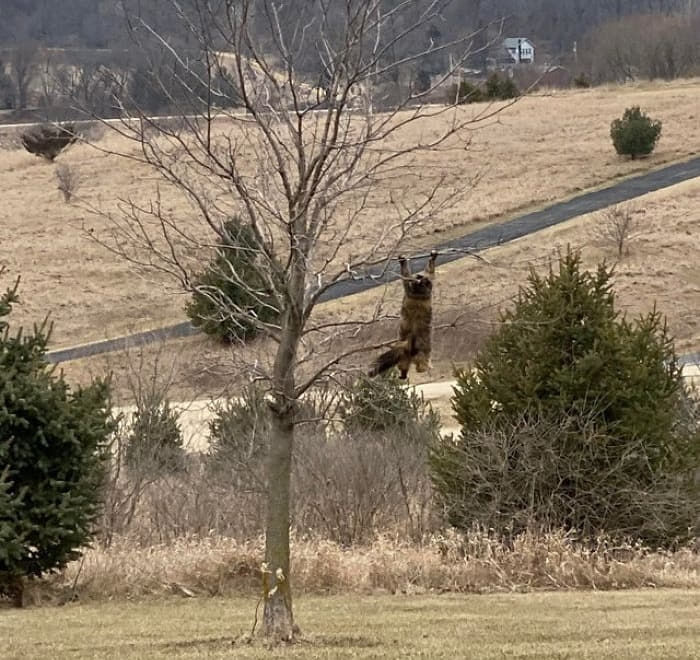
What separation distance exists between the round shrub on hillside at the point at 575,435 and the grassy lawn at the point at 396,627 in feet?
7.15

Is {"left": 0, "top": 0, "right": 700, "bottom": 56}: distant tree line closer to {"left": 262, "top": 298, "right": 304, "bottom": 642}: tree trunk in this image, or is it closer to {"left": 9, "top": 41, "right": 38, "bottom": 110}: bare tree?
{"left": 262, "top": 298, "right": 304, "bottom": 642}: tree trunk

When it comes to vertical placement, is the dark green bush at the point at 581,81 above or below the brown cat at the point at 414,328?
above

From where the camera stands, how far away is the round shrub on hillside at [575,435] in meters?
15.4

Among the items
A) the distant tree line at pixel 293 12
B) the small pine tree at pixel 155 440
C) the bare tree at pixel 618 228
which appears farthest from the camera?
the bare tree at pixel 618 228

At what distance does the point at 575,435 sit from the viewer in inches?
611

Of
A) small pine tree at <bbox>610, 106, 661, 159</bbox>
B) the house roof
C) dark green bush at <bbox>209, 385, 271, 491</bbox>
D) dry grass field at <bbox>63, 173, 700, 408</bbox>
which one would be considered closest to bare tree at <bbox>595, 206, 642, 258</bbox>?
dry grass field at <bbox>63, 173, 700, 408</bbox>

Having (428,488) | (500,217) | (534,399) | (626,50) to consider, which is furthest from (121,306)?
(626,50)

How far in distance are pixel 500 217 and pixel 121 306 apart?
1441cm

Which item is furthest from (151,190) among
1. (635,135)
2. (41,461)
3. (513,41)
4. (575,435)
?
(513,41)

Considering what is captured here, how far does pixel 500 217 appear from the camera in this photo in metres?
49.0

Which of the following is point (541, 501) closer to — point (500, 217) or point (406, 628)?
point (406, 628)

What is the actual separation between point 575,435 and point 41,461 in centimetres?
613

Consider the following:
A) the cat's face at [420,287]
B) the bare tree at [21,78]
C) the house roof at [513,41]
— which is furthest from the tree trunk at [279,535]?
the bare tree at [21,78]

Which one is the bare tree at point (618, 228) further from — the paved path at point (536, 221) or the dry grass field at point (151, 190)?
the dry grass field at point (151, 190)
